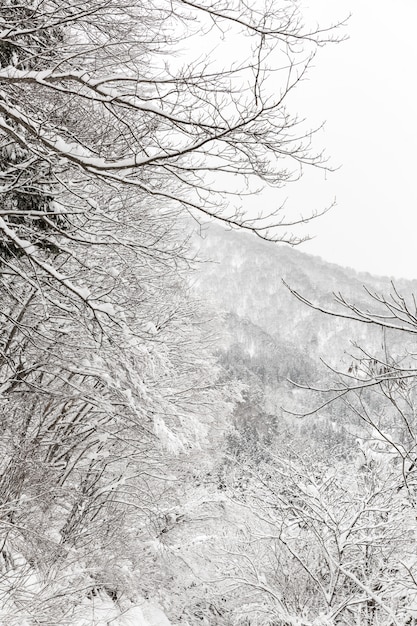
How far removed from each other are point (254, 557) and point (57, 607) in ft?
17.8

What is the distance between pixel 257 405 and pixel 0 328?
188ft

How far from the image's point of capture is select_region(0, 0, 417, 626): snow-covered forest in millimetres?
3365

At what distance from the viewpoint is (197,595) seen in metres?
12.4

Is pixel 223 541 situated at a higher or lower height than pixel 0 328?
lower

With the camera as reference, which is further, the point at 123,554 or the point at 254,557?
the point at 254,557

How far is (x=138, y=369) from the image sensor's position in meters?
5.15

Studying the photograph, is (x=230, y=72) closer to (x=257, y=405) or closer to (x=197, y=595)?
(x=197, y=595)

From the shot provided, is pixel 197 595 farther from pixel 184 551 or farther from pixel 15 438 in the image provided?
pixel 15 438

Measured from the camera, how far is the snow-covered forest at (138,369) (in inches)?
132

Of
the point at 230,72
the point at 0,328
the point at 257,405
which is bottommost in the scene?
the point at 257,405

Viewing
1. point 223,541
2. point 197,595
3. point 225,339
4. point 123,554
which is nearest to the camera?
point 123,554

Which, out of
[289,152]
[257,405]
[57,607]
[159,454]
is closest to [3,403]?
[57,607]

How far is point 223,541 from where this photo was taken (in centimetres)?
1141

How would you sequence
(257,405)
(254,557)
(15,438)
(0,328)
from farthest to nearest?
1. (257,405)
2. (254,557)
3. (0,328)
4. (15,438)
